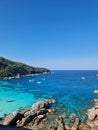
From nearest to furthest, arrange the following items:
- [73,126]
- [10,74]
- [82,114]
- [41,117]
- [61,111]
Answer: [73,126] < [41,117] < [82,114] < [61,111] < [10,74]

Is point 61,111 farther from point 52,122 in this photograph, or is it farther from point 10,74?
point 10,74

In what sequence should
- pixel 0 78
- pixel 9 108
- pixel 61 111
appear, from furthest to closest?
pixel 0 78 < pixel 9 108 < pixel 61 111

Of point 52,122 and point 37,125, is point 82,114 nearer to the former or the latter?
point 52,122

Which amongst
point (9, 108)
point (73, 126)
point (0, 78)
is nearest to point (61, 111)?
point (73, 126)

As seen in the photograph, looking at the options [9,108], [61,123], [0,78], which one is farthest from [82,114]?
[0,78]

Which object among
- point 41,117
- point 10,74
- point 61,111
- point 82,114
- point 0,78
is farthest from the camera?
point 10,74

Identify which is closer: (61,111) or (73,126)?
(73,126)

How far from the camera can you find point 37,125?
104 feet

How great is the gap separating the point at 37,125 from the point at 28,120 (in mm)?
2653

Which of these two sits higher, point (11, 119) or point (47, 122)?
point (11, 119)

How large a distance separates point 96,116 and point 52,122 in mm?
8407

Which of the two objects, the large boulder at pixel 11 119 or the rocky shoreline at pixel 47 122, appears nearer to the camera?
the rocky shoreline at pixel 47 122

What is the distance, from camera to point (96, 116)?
112 feet

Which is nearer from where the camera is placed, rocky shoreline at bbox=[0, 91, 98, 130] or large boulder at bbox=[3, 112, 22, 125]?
rocky shoreline at bbox=[0, 91, 98, 130]
